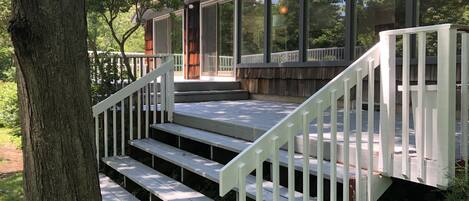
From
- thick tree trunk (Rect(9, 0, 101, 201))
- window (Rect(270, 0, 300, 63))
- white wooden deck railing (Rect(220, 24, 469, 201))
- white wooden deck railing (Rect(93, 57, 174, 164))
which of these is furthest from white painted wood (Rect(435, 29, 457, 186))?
window (Rect(270, 0, 300, 63))

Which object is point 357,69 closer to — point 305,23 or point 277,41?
point 305,23

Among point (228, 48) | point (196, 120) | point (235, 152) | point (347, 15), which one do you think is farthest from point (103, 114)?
point (228, 48)

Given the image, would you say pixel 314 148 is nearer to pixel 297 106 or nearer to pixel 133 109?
pixel 133 109

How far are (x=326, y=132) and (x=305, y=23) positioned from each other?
3.88 m

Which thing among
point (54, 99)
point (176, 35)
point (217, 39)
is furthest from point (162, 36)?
point (54, 99)

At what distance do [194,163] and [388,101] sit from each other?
7.41 ft

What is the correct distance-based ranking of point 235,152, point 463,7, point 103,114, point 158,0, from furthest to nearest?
point 158,0 < point 103,114 < point 463,7 < point 235,152

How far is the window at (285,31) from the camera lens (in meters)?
8.69

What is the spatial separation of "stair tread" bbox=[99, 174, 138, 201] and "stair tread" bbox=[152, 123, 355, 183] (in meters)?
0.93

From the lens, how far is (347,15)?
24.2 ft

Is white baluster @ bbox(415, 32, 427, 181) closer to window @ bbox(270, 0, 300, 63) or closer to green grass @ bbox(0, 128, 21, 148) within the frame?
window @ bbox(270, 0, 300, 63)

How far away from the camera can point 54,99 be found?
7.76 feet

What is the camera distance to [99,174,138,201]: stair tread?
494 centimetres

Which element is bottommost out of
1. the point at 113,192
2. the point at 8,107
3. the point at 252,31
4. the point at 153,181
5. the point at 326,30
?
the point at 113,192
